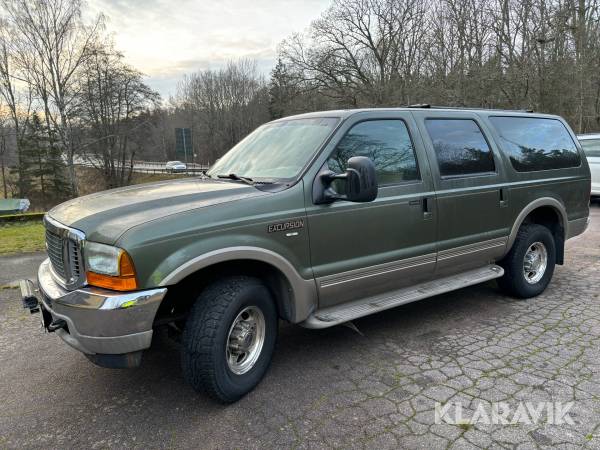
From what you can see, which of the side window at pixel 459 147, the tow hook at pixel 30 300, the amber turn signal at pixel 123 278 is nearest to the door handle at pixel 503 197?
the side window at pixel 459 147

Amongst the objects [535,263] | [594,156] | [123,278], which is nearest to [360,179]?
[123,278]

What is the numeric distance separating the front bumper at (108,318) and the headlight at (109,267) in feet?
0.15

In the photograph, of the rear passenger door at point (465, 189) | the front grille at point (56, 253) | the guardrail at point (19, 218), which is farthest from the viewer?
the guardrail at point (19, 218)

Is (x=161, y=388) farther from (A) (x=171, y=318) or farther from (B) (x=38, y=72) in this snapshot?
(B) (x=38, y=72)

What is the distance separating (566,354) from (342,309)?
1.81m

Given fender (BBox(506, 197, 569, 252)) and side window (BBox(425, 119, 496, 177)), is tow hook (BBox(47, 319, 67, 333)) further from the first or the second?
fender (BBox(506, 197, 569, 252))

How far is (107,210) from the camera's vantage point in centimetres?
289

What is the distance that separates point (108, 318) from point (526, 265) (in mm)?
4393

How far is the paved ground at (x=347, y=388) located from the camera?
2.65 metres

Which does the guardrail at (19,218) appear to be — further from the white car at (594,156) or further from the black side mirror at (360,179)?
the white car at (594,156)

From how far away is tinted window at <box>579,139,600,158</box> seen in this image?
1178cm

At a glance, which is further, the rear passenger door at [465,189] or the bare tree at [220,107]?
the bare tree at [220,107]

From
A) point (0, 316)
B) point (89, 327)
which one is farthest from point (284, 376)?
point (0, 316)

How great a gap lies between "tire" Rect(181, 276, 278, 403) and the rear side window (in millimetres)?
3129
